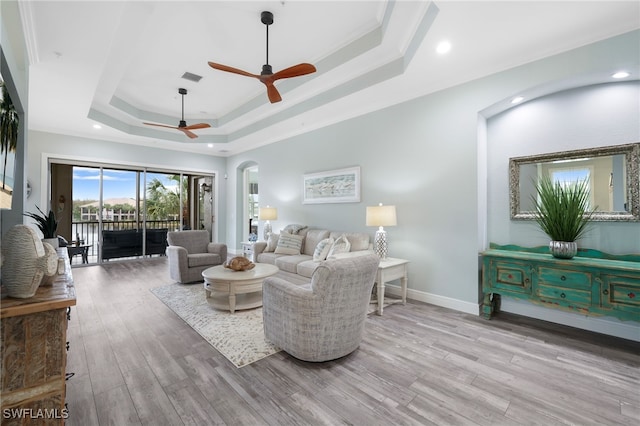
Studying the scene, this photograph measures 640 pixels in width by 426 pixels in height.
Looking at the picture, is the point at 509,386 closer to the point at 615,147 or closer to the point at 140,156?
the point at 615,147

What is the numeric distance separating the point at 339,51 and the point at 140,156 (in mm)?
5741

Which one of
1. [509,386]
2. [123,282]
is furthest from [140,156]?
[509,386]

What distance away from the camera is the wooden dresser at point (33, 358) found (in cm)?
116

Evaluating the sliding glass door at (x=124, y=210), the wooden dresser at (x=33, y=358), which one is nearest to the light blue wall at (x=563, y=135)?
the wooden dresser at (x=33, y=358)

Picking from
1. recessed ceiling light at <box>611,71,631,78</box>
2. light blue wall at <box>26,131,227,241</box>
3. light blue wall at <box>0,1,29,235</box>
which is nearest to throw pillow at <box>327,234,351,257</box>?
light blue wall at <box>0,1,29,235</box>

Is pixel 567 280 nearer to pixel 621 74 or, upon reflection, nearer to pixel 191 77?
pixel 621 74

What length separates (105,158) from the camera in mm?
6406

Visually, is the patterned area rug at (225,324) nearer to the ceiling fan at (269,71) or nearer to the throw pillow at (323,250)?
the throw pillow at (323,250)

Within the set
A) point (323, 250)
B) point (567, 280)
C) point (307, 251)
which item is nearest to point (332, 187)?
point (307, 251)

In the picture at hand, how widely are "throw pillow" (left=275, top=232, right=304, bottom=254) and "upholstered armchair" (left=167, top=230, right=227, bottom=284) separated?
1.07 meters

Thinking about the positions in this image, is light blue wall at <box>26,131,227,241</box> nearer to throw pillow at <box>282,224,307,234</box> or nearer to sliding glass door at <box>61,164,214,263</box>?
sliding glass door at <box>61,164,214,263</box>

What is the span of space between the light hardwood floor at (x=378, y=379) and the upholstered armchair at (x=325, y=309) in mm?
141

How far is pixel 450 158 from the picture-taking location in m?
3.58

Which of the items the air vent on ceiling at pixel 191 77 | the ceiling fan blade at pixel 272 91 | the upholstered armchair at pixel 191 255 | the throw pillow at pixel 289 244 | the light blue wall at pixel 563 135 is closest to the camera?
the light blue wall at pixel 563 135
